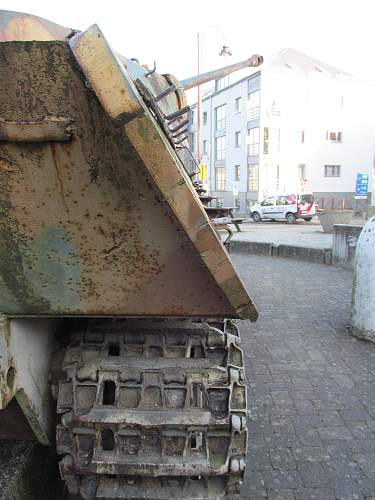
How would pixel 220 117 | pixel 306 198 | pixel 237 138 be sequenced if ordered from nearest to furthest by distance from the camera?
pixel 306 198 → pixel 237 138 → pixel 220 117

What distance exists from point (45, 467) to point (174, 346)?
126 centimetres

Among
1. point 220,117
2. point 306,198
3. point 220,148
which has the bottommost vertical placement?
point 306,198

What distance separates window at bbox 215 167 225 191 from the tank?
3911 centimetres

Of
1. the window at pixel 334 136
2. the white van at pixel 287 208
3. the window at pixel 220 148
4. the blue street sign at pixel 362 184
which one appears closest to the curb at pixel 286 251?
the white van at pixel 287 208

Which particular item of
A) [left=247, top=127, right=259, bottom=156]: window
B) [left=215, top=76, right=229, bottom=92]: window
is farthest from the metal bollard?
[left=215, top=76, right=229, bottom=92]: window

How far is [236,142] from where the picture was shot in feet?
124

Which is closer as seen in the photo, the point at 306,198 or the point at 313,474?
the point at 313,474

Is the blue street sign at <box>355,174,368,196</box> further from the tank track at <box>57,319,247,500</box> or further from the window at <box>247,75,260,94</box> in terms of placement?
the tank track at <box>57,319,247,500</box>

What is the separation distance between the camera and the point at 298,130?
3494 centimetres

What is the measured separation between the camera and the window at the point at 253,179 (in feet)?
115

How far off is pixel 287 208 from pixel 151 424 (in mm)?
25131

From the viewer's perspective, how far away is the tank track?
2027 mm

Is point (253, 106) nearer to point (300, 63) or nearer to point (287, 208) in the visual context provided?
point (300, 63)

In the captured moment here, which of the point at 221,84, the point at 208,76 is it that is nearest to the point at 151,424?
the point at 208,76
